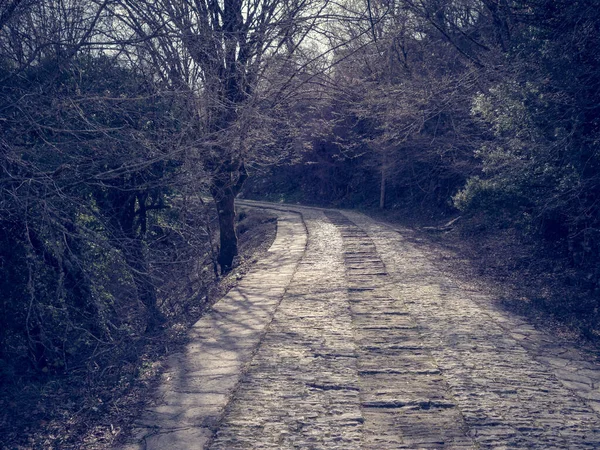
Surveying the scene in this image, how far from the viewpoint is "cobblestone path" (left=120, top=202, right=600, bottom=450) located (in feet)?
13.0

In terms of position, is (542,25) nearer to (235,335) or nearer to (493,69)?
(493,69)

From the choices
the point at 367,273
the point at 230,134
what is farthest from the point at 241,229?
the point at 230,134

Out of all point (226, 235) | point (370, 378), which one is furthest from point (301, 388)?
point (226, 235)

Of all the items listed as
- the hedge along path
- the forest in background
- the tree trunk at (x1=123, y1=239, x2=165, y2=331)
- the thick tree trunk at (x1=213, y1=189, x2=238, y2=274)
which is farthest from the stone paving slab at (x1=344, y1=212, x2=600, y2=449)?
the thick tree trunk at (x1=213, y1=189, x2=238, y2=274)

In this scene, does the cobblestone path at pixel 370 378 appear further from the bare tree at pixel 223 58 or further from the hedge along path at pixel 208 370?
the bare tree at pixel 223 58

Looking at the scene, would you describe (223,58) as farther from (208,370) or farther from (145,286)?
(208,370)

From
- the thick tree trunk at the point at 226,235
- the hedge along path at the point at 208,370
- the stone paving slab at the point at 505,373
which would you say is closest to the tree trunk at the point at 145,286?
the hedge along path at the point at 208,370

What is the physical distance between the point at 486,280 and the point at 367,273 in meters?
2.15

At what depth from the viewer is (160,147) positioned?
20.8 feet

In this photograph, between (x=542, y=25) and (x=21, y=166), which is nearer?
(x=21, y=166)

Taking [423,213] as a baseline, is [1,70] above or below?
above

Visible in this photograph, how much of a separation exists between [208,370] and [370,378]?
5.09ft

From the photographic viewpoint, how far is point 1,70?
5820 mm

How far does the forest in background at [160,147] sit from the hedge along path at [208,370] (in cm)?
68
